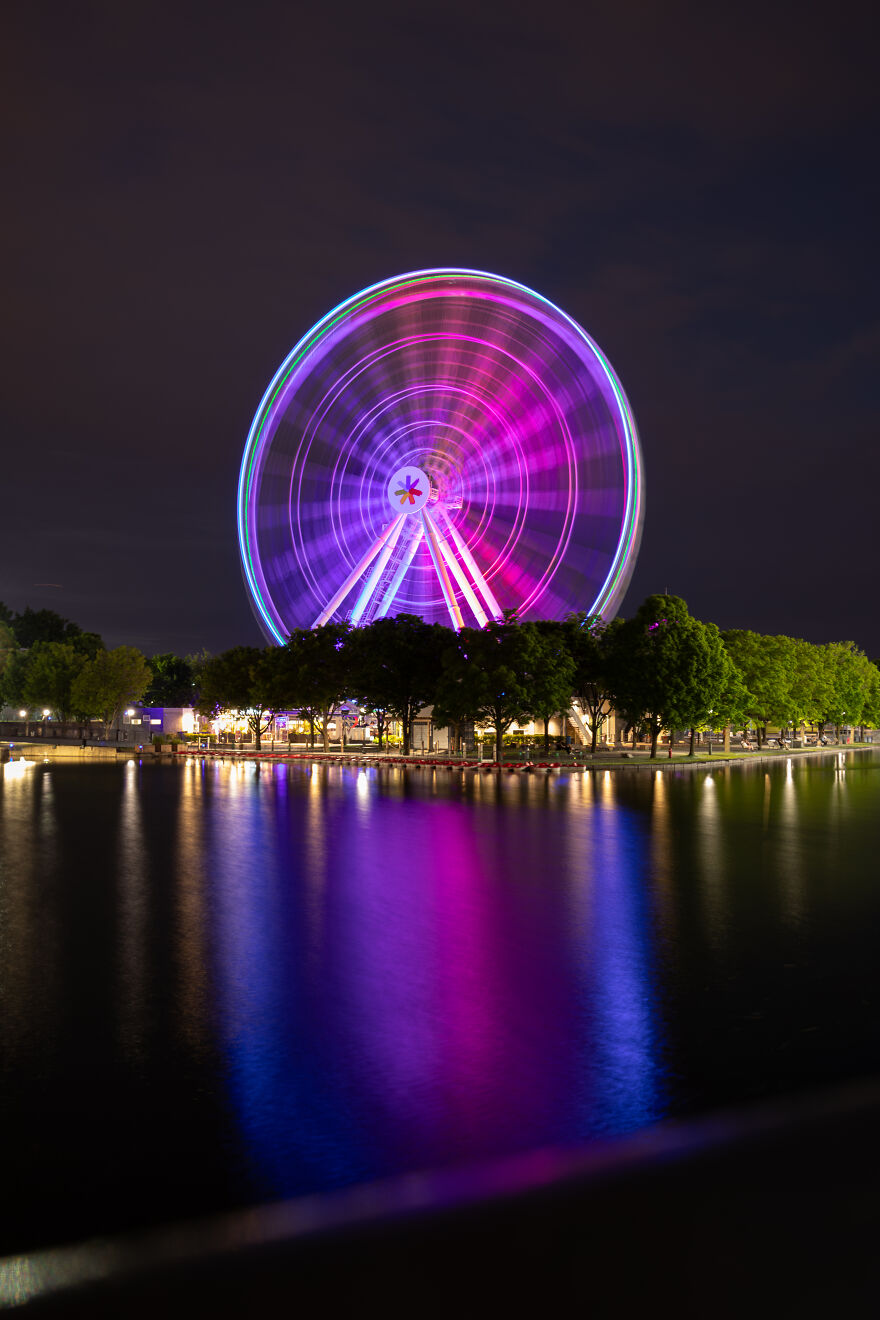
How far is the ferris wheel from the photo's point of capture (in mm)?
44125

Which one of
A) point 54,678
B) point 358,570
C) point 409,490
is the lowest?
point 54,678

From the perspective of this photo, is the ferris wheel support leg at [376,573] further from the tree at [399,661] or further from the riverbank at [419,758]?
Answer: the tree at [399,661]

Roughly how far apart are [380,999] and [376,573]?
39.7m

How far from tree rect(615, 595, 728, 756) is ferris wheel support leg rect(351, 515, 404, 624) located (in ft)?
54.1

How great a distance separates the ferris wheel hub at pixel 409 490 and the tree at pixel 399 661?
13.1 metres

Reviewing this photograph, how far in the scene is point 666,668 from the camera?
57031 mm

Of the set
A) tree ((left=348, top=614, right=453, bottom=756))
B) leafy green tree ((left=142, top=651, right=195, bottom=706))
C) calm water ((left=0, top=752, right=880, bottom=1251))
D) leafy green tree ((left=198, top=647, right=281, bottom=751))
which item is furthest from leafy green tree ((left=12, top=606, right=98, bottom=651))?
calm water ((left=0, top=752, right=880, bottom=1251))

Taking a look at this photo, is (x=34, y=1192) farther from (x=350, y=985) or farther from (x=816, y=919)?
(x=816, y=919)

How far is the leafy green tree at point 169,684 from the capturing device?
140 meters

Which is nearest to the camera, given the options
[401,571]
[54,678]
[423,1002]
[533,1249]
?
[533,1249]

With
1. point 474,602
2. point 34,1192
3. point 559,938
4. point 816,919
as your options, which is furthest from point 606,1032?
point 474,602

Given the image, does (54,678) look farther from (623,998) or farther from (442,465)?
(623,998)

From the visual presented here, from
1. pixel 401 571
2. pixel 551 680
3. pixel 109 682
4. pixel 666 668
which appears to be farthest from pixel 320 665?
pixel 109 682

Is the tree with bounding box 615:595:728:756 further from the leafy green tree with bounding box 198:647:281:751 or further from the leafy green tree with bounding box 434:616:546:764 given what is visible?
the leafy green tree with bounding box 198:647:281:751
